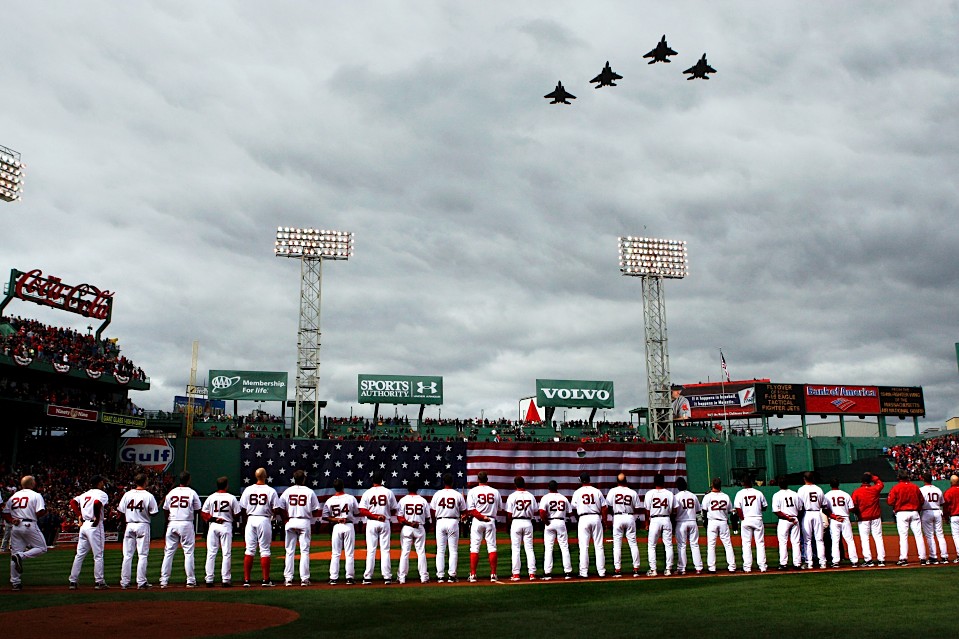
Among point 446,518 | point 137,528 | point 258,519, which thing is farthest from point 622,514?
point 137,528

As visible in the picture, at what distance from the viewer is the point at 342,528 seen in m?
14.8

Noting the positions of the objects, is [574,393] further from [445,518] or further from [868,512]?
[445,518]

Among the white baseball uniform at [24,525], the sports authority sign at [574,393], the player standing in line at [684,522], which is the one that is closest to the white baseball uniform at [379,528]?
the player standing in line at [684,522]

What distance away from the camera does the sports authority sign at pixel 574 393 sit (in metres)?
58.4

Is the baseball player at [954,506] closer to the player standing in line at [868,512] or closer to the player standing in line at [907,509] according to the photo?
the player standing in line at [907,509]

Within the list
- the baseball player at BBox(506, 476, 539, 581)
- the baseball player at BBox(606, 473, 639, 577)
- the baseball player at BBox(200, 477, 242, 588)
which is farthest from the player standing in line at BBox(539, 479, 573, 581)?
the baseball player at BBox(200, 477, 242, 588)

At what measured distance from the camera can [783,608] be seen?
34.8 feet

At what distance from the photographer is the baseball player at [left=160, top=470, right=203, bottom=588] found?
14.2 metres

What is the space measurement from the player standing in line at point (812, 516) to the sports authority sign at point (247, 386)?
41.8 meters

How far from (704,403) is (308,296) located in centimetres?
3444

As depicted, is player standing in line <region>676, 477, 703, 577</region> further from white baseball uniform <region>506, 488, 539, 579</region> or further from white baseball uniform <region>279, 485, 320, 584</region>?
white baseball uniform <region>279, 485, 320, 584</region>

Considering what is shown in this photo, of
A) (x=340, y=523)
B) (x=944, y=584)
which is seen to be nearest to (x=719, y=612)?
(x=944, y=584)

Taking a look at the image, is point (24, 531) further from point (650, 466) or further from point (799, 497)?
point (650, 466)

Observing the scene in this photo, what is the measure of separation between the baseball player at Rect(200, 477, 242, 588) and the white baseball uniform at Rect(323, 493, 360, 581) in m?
1.73
